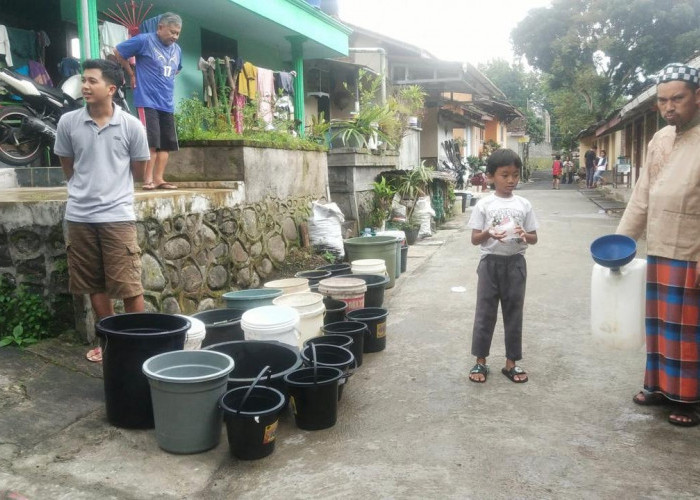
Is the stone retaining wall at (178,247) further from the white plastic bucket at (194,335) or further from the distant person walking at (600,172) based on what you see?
the distant person walking at (600,172)

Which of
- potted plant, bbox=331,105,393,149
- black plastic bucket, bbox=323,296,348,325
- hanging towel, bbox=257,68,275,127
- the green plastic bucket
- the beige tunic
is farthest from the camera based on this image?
potted plant, bbox=331,105,393,149

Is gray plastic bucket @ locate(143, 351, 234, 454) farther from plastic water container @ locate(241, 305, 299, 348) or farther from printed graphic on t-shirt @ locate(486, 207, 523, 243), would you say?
printed graphic on t-shirt @ locate(486, 207, 523, 243)

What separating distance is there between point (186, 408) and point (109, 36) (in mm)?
5906

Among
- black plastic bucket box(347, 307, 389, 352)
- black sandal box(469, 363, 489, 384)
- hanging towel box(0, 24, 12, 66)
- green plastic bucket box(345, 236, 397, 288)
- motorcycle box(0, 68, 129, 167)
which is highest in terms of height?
hanging towel box(0, 24, 12, 66)

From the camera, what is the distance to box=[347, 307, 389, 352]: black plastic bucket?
5.25 m

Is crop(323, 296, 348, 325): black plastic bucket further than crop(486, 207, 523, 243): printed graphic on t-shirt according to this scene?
Yes

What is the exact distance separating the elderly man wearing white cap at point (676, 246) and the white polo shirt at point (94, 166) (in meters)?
3.31

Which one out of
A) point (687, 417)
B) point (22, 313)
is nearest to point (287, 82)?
point (22, 313)

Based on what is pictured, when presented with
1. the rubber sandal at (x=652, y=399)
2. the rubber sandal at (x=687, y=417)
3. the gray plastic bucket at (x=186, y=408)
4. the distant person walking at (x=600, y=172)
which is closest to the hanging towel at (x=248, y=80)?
the gray plastic bucket at (x=186, y=408)

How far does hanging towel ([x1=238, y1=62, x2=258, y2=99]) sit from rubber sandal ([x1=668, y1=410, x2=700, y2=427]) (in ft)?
25.4

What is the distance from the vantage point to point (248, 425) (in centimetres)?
332

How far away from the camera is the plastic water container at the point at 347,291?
18.5 feet

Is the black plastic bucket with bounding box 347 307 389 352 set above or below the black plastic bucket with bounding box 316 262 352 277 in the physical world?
below

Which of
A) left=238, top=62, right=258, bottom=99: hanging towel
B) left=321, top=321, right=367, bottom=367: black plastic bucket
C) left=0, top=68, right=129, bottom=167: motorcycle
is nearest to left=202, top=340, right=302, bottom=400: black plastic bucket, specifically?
left=321, top=321, right=367, bottom=367: black plastic bucket
